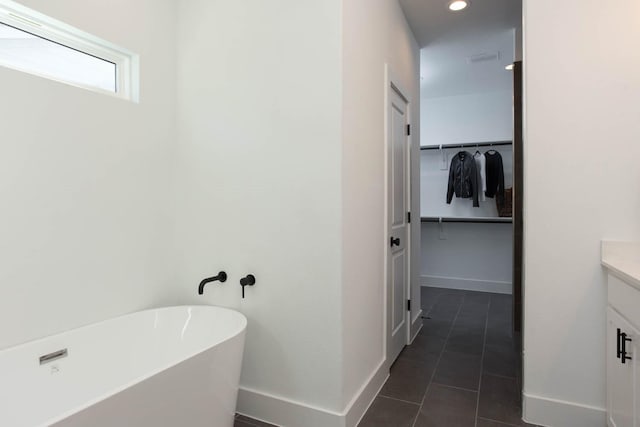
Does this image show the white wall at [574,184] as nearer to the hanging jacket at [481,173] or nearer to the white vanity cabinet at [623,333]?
the white vanity cabinet at [623,333]

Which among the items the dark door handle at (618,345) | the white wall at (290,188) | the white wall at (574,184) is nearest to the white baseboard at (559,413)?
the white wall at (574,184)

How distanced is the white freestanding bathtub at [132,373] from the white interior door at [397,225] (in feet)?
4.14

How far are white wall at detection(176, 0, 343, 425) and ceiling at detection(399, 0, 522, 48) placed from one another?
57.3 inches

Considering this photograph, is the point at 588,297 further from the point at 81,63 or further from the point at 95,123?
the point at 81,63

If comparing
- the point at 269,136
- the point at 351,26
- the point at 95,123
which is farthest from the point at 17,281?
the point at 351,26

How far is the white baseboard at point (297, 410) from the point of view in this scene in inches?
74.2

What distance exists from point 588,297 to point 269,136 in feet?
6.32

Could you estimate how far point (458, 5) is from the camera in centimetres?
286

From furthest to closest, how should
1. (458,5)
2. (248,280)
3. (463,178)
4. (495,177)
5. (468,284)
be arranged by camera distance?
1. (468,284)
2. (463,178)
3. (495,177)
4. (458,5)
5. (248,280)

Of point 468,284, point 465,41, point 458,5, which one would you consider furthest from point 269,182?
point 468,284

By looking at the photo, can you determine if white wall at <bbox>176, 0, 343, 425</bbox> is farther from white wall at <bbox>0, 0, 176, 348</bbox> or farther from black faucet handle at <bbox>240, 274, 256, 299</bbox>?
white wall at <bbox>0, 0, 176, 348</bbox>

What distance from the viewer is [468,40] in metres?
3.51

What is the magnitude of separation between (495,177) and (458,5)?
8.70 feet

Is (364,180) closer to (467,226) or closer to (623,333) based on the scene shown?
(623,333)
